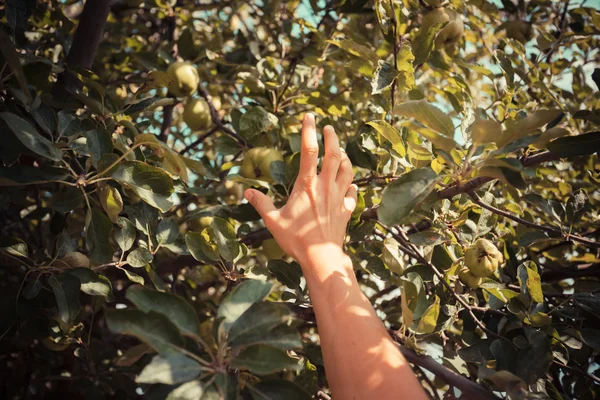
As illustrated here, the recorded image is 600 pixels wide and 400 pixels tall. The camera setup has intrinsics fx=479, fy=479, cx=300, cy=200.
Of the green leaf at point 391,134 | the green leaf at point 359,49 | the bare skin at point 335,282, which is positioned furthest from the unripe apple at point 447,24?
the bare skin at point 335,282

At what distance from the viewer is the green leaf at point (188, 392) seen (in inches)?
28.8

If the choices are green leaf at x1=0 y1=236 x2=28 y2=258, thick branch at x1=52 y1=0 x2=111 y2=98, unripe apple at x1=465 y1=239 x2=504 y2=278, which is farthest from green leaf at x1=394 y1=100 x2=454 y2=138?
thick branch at x1=52 y1=0 x2=111 y2=98

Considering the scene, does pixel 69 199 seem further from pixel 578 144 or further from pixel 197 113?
pixel 578 144

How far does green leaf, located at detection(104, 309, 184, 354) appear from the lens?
0.71 m

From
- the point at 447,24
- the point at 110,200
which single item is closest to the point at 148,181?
the point at 110,200

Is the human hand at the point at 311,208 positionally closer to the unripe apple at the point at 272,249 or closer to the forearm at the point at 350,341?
the forearm at the point at 350,341

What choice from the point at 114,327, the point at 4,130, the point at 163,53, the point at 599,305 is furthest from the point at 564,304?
the point at 163,53

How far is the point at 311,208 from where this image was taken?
3.35 ft

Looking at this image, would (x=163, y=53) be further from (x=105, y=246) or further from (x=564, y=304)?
(x=564, y=304)

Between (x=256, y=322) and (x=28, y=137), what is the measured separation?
0.55 m

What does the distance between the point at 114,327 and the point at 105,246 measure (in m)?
0.47

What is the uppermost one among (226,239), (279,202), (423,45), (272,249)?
(423,45)

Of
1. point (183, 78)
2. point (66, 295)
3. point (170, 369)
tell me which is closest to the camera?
point (170, 369)

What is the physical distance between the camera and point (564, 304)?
1247 millimetres
